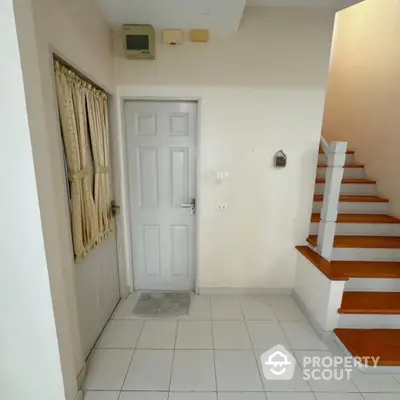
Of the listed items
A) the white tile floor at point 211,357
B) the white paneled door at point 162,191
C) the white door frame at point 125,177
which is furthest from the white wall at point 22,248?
the white paneled door at point 162,191

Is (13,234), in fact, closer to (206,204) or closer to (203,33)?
(206,204)

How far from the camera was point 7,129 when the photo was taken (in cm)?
109

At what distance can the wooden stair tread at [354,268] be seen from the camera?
2.09m

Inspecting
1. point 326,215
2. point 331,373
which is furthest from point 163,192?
point 331,373

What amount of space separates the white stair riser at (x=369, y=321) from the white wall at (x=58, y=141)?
2165 millimetres

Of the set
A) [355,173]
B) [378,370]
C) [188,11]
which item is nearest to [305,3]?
[188,11]

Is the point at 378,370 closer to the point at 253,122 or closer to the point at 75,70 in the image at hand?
the point at 253,122

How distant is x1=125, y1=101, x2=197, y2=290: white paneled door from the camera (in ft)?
8.30

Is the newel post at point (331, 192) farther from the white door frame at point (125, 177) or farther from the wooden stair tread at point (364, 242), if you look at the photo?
the white door frame at point (125, 177)

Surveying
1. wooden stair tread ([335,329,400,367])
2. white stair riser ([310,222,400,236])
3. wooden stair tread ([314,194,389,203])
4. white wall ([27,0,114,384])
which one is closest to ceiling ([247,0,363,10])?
white wall ([27,0,114,384])

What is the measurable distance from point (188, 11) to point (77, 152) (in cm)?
149

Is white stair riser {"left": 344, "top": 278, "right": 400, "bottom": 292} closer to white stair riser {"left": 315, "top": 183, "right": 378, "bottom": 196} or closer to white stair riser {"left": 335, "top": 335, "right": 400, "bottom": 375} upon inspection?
white stair riser {"left": 335, "top": 335, "right": 400, "bottom": 375}

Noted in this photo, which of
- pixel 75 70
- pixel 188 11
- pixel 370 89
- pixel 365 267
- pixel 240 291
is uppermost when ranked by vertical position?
pixel 188 11

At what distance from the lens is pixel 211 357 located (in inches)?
75.2
